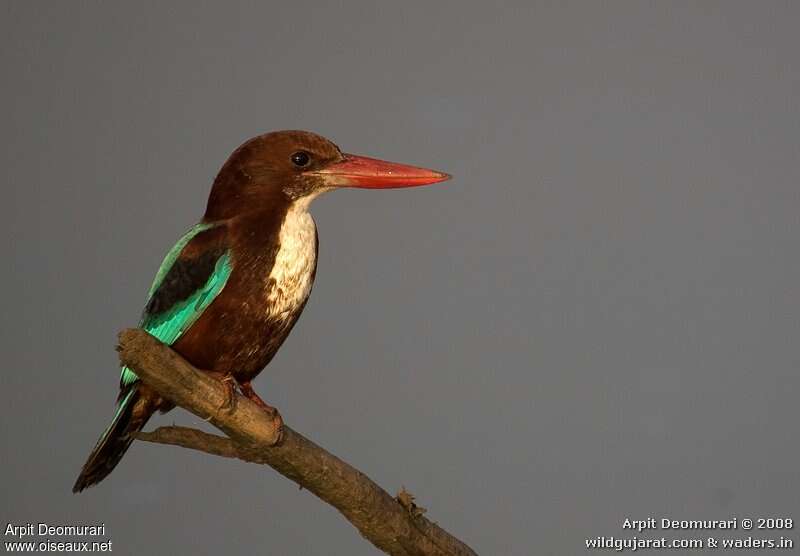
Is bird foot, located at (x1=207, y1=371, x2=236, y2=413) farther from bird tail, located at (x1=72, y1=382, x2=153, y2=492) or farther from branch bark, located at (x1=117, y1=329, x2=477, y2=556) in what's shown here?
bird tail, located at (x1=72, y1=382, x2=153, y2=492)

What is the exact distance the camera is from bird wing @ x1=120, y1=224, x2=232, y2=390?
→ 275 centimetres

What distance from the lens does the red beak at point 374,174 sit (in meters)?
2.84

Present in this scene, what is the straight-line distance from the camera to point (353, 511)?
2.93m

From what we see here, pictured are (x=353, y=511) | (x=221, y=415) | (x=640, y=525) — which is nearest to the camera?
(x=221, y=415)

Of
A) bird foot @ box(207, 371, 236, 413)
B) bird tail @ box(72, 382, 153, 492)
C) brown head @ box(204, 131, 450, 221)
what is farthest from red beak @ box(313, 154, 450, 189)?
bird tail @ box(72, 382, 153, 492)

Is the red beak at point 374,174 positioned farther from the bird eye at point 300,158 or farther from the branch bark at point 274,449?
the branch bark at point 274,449

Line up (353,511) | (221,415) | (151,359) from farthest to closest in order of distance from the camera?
1. (353,511)
2. (221,415)
3. (151,359)

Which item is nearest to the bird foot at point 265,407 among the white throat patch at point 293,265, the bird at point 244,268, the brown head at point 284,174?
the bird at point 244,268

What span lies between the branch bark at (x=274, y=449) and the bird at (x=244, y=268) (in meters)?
0.07

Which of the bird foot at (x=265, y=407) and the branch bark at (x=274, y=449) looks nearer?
the branch bark at (x=274, y=449)

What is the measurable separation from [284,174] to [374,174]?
21cm

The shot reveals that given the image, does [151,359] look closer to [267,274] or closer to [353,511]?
[267,274]

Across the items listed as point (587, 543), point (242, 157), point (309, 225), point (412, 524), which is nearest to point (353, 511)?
point (412, 524)

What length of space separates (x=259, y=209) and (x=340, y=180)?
20cm
